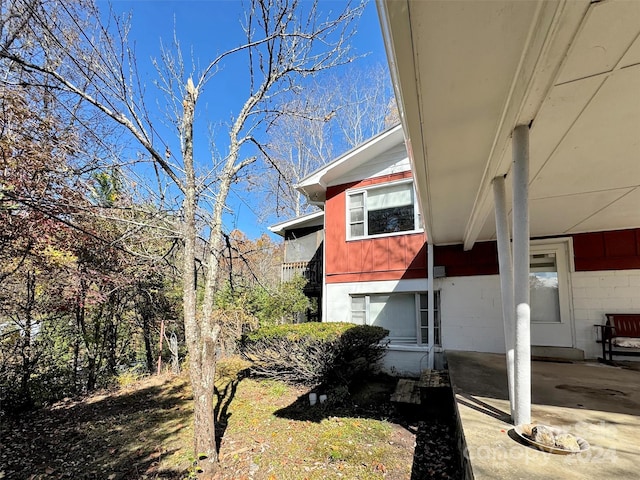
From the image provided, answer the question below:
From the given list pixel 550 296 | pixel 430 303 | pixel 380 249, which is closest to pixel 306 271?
pixel 380 249

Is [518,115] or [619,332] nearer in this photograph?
[518,115]

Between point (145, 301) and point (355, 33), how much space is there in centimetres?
747

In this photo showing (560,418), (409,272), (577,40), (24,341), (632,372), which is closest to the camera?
(577,40)

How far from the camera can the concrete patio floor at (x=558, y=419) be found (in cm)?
187

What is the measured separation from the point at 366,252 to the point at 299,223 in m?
3.89

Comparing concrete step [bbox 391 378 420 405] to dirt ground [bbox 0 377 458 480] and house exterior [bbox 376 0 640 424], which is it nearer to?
dirt ground [bbox 0 377 458 480]

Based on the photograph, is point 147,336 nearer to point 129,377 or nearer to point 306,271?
point 129,377

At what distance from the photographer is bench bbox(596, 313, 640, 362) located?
17.3 ft

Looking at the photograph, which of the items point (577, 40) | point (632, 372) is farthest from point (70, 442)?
point (632, 372)

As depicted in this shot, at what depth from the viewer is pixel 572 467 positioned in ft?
6.14

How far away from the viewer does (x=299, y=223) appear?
36.4ft

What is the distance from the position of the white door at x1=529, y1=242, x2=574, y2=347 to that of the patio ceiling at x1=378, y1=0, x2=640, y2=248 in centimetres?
282

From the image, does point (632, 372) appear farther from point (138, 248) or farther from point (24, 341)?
point (24, 341)

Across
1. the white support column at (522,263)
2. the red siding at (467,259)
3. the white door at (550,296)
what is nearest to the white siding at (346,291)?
the red siding at (467,259)
